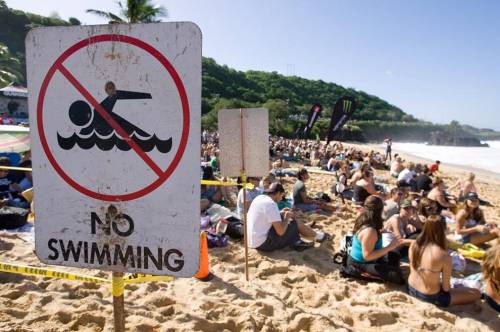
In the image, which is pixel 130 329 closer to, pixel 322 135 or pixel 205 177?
pixel 205 177

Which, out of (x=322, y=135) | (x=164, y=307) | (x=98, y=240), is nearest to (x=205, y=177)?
(x=164, y=307)

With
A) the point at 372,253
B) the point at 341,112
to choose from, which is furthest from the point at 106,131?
the point at 341,112

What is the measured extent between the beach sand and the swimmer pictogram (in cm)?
196

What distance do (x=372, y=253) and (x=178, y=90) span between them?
3339 mm

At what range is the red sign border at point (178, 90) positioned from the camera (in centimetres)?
106

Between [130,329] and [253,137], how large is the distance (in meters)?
2.01

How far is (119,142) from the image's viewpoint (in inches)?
42.9

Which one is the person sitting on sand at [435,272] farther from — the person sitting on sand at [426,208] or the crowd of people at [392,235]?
the person sitting on sand at [426,208]

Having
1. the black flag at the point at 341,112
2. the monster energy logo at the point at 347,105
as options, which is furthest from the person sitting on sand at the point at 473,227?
the monster energy logo at the point at 347,105

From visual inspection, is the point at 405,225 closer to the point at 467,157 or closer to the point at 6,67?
the point at 6,67

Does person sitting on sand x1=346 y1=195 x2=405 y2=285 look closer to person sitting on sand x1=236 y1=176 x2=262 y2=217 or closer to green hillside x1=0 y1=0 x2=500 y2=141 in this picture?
person sitting on sand x1=236 y1=176 x2=262 y2=217

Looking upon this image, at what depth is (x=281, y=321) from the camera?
283 cm

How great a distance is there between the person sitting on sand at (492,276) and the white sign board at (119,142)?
126 inches

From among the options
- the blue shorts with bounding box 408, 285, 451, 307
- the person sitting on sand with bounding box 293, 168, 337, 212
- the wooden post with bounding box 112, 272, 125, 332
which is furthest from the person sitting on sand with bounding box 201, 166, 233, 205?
the wooden post with bounding box 112, 272, 125, 332
